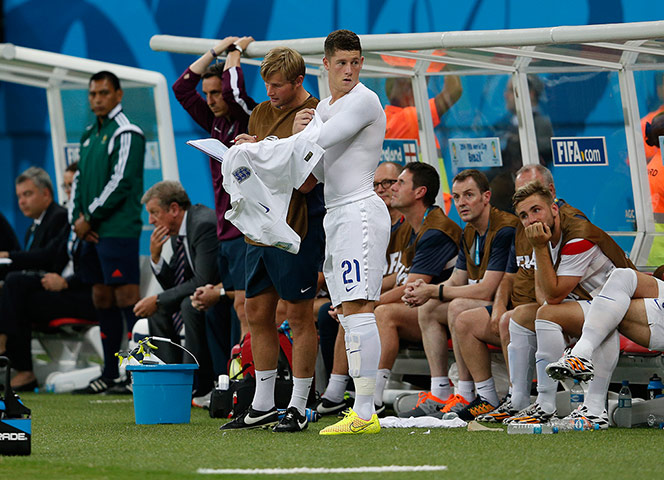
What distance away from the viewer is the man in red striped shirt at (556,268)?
226 inches

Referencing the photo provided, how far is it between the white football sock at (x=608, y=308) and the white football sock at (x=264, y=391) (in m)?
1.52

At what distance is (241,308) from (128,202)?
7.44ft

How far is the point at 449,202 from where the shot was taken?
26.2 ft

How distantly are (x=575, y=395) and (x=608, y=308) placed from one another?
94 cm

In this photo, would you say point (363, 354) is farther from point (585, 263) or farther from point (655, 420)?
point (655, 420)

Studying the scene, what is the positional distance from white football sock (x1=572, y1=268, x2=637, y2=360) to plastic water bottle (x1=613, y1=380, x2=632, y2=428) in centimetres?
53

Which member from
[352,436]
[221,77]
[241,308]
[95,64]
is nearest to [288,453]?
[352,436]

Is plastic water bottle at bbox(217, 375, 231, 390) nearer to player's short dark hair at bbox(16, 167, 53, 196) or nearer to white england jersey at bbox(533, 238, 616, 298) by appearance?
white england jersey at bbox(533, 238, 616, 298)

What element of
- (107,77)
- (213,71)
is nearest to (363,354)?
(213,71)

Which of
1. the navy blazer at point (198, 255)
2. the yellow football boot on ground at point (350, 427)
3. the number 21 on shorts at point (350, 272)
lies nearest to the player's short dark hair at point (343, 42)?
the number 21 on shorts at point (350, 272)

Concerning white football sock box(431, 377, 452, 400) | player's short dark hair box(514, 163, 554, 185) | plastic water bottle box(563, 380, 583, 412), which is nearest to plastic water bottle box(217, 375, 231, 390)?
white football sock box(431, 377, 452, 400)

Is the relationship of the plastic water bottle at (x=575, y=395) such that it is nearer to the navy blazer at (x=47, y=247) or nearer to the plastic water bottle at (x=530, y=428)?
the plastic water bottle at (x=530, y=428)

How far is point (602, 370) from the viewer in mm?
5598

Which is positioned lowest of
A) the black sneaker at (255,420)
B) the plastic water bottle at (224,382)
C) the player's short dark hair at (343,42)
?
the black sneaker at (255,420)
